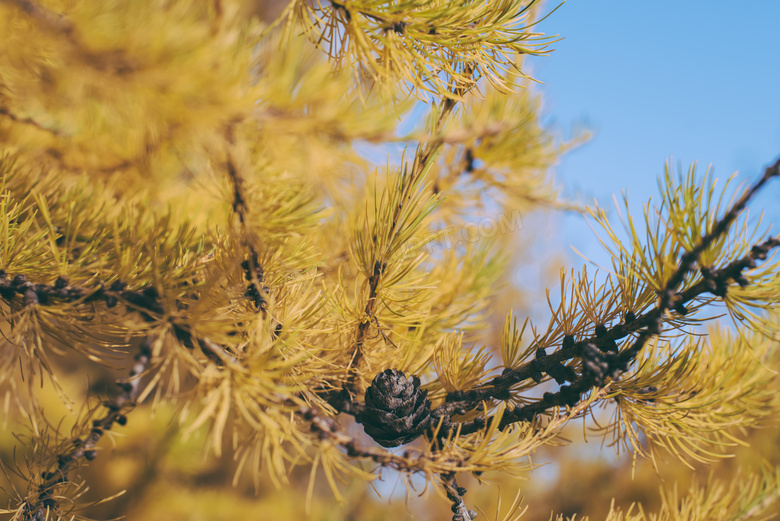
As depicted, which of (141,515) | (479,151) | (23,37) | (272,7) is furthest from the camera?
(272,7)

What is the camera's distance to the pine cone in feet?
0.89

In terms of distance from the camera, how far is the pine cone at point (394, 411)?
0.89 ft

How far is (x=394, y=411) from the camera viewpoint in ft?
0.90

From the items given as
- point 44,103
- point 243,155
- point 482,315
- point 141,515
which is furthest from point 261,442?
point 141,515

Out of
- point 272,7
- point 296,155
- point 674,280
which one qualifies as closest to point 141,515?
point 296,155

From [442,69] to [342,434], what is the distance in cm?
26

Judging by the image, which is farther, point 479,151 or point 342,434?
point 479,151

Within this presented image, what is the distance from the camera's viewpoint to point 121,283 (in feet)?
0.91

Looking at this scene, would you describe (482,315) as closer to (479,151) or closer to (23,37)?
(479,151)

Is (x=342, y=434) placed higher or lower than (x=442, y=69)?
lower

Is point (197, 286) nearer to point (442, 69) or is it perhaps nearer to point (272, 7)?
point (442, 69)

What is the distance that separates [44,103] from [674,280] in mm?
525

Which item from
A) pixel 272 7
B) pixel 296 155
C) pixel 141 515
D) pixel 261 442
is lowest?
pixel 141 515

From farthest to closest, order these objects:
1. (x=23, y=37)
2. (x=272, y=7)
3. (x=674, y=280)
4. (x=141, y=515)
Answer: (x=272, y=7) → (x=141, y=515) → (x=23, y=37) → (x=674, y=280)
